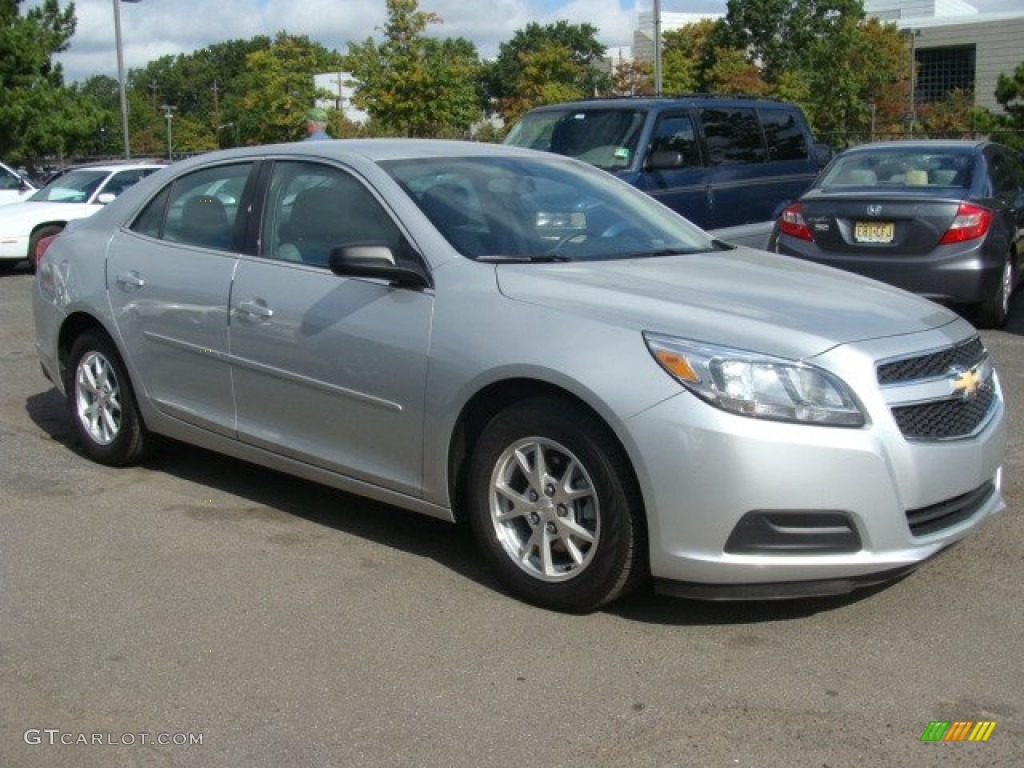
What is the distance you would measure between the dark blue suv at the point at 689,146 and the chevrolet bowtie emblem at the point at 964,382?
6.43m

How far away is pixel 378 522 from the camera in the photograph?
5387mm

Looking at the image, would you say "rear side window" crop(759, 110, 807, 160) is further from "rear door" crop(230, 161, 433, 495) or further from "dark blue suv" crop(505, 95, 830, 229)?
"rear door" crop(230, 161, 433, 495)

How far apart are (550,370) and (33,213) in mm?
13656

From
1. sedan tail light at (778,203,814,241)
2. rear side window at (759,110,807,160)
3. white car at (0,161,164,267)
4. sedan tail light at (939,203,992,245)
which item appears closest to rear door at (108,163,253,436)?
sedan tail light at (778,203,814,241)

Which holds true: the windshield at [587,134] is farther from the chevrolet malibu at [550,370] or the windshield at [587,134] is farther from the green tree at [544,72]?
the green tree at [544,72]

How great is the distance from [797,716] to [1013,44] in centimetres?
7558

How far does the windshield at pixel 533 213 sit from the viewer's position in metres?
4.81

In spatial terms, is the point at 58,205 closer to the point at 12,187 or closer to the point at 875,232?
the point at 12,187

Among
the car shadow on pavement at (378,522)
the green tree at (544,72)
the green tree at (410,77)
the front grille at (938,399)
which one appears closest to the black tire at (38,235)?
the car shadow on pavement at (378,522)

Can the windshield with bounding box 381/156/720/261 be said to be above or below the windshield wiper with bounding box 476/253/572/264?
above

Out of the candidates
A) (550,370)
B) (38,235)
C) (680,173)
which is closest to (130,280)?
(550,370)

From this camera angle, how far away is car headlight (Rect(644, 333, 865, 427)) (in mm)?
3850

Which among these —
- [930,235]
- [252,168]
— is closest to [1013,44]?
[930,235]

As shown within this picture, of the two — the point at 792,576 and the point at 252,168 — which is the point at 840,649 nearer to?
the point at 792,576
